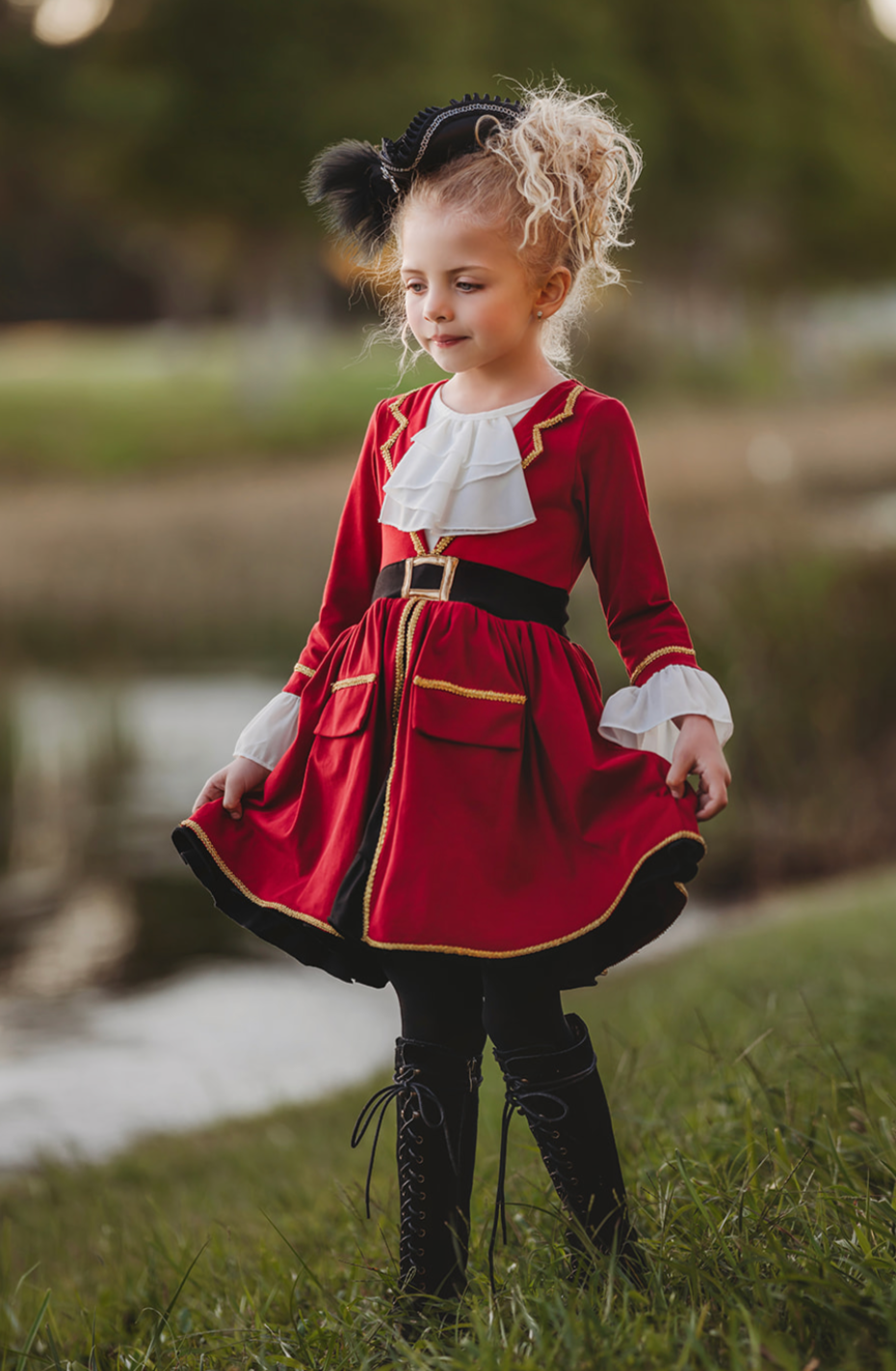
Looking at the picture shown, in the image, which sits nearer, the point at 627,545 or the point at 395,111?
the point at 627,545

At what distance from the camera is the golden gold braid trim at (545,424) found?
166 centimetres

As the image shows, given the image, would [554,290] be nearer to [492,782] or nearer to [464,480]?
[464,480]

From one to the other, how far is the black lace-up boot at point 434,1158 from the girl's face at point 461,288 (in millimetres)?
869

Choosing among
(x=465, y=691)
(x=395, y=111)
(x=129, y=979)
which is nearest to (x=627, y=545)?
(x=465, y=691)

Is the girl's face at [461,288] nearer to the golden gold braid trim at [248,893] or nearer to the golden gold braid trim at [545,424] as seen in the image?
the golden gold braid trim at [545,424]

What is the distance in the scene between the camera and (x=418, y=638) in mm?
1645

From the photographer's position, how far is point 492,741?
1.58 meters

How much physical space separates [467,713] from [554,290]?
21.9 inches

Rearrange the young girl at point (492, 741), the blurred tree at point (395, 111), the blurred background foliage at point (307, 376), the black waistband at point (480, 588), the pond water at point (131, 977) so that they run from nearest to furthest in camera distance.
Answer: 1. the young girl at point (492, 741)
2. the black waistband at point (480, 588)
3. the pond water at point (131, 977)
4. the blurred background foliage at point (307, 376)
5. the blurred tree at point (395, 111)

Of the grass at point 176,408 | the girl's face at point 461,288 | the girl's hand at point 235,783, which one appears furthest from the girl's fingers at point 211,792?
the grass at point 176,408

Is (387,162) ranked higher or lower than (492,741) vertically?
higher

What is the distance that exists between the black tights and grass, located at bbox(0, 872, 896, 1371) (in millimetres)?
252

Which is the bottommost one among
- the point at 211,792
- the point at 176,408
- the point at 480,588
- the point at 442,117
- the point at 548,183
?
the point at 211,792

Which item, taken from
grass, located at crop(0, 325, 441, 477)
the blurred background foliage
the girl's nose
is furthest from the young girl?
grass, located at crop(0, 325, 441, 477)
